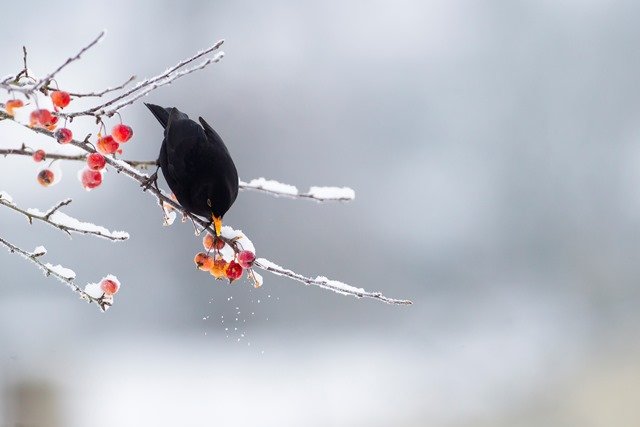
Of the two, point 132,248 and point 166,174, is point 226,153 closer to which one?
point 166,174

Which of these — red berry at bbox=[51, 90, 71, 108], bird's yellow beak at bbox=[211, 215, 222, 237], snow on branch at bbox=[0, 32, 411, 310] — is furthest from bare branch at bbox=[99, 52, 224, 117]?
bird's yellow beak at bbox=[211, 215, 222, 237]

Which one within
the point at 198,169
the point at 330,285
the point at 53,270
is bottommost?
the point at 53,270

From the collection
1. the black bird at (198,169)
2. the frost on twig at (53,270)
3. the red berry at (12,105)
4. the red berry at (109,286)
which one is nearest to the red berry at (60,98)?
the red berry at (12,105)

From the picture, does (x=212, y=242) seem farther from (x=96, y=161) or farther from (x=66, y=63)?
(x=66, y=63)

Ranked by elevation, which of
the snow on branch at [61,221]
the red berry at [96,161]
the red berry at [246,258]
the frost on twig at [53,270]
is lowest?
the frost on twig at [53,270]

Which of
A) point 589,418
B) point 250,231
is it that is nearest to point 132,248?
point 250,231

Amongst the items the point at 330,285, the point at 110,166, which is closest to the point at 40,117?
the point at 110,166

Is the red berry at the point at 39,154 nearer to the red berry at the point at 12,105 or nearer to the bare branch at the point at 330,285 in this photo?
the red berry at the point at 12,105

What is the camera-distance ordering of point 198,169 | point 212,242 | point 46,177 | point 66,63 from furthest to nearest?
point 198,169
point 212,242
point 46,177
point 66,63
